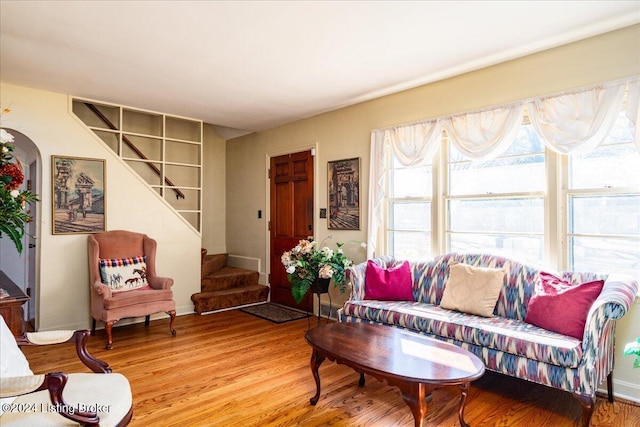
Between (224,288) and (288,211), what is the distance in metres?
1.45

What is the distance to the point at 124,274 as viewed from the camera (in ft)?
13.3

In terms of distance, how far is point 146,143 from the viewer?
5.31 metres

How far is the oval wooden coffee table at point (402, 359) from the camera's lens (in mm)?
1900

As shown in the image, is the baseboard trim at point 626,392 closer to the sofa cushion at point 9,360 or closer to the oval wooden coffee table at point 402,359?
the oval wooden coffee table at point 402,359

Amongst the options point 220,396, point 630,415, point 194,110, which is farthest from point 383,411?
point 194,110

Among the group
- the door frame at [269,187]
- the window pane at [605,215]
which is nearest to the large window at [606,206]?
the window pane at [605,215]

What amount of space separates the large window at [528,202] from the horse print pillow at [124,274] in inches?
105

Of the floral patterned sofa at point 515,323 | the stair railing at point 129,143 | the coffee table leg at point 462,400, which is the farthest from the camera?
the stair railing at point 129,143

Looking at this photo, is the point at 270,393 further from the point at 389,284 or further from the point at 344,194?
the point at 344,194

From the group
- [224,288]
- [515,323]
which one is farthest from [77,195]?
[515,323]

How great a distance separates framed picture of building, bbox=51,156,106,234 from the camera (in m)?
4.10

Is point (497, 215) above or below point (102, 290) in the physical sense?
above

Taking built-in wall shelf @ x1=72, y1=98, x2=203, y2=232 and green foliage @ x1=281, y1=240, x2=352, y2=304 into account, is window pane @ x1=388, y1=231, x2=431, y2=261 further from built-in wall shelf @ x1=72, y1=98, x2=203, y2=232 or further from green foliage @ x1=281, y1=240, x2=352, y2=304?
built-in wall shelf @ x1=72, y1=98, x2=203, y2=232

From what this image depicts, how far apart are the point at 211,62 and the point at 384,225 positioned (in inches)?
94.0
